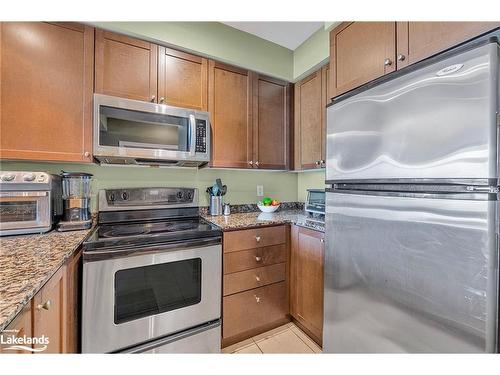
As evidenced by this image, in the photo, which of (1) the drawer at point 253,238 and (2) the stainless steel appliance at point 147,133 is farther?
(1) the drawer at point 253,238

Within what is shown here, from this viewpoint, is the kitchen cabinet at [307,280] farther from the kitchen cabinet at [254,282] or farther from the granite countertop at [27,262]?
the granite countertop at [27,262]

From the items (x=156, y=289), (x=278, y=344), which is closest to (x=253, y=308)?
(x=278, y=344)

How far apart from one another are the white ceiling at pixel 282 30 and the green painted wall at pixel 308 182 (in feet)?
4.20

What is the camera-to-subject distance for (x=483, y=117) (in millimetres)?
727

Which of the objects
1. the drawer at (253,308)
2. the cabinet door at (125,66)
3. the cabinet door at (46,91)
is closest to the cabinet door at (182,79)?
the cabinet door at (125,66)

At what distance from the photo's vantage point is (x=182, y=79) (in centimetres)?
173

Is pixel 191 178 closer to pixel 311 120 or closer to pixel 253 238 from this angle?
pixel 253 238

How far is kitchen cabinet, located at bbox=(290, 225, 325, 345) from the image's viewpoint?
154 cm

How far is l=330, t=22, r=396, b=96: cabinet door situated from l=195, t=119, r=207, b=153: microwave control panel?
0.98m

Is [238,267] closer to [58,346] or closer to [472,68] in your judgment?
[58,346]

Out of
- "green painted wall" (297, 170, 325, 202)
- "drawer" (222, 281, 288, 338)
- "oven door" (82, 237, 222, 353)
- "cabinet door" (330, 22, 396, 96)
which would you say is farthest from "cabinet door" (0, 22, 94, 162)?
"green painted wall" (297, 170, 325, 202)

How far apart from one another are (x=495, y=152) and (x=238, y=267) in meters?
1.44

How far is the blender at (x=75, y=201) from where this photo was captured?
1.38m
